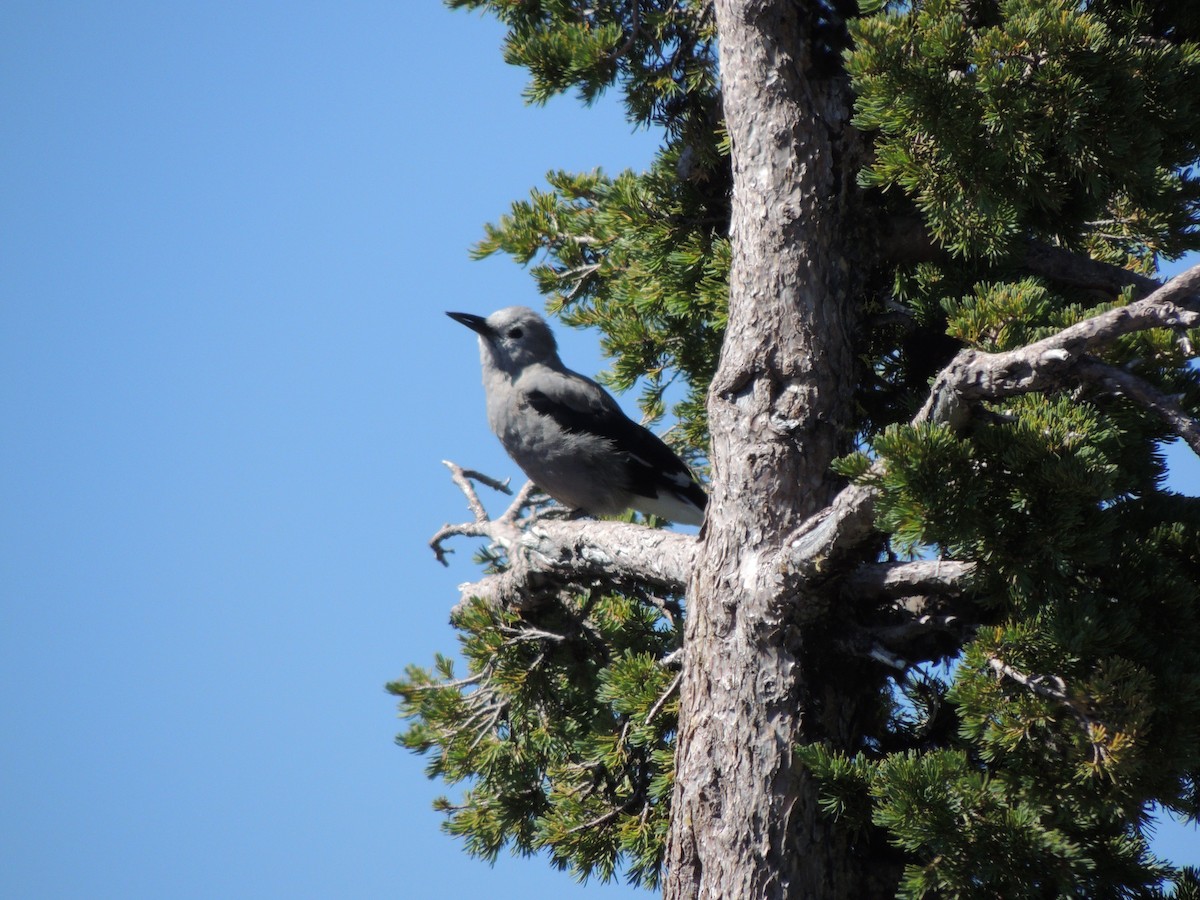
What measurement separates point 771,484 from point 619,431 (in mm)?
2117

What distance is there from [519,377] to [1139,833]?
3791 millimetres

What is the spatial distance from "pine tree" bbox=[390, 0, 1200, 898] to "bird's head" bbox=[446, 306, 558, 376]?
1.26m

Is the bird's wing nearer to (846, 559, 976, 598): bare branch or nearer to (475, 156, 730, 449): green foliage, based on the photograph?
(475, 156, 730, 449): green foliage

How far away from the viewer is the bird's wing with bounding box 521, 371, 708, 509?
17.6ft

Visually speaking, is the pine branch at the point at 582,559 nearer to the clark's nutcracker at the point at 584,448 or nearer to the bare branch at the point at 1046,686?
the clark's nutcracker at the point at 584,448

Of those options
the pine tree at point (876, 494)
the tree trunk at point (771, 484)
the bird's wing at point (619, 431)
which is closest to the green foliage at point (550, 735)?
the pine tree at point (876, 494)

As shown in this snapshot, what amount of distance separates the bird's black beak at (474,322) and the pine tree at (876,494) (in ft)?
4.48

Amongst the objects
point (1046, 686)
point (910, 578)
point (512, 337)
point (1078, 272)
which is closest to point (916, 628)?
point (910, 578)

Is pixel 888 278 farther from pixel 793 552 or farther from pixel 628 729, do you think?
pixel 628 729

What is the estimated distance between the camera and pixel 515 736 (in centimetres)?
438

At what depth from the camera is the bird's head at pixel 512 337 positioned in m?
5.92

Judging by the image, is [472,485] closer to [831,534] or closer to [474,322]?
[474,322]

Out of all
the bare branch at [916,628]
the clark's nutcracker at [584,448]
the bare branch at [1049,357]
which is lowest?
the bare branch at [916,628]

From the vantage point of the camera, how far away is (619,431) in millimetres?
5441
